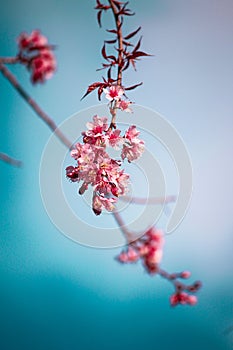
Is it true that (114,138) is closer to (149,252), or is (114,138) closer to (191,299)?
(149,252)

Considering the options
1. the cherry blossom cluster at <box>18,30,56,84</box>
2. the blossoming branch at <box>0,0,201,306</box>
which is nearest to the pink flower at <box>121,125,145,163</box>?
the blossoming branch at <box>0,0,201,306</box>

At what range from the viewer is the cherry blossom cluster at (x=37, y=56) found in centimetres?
107

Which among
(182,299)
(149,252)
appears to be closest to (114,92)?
(149,252)

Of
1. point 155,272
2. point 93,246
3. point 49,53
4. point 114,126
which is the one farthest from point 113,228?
point 49,53

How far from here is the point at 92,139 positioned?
101 centimetres

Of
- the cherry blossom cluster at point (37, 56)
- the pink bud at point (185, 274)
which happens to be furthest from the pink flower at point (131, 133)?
the pink bud at point (185, 274)

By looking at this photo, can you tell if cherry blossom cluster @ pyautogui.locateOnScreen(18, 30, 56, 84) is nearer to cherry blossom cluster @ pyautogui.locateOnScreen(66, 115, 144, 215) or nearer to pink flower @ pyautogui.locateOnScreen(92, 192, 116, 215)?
cherry blossom cluster @ pyautogui.locateOnScreen(66, 115, 144, 215)

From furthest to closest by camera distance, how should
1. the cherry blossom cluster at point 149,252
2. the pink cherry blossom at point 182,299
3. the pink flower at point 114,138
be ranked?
1. the pink cherry blossom at point 182,299
2. the cherry blossom cluster at point 149,252
3. the pink flower at point 114,138

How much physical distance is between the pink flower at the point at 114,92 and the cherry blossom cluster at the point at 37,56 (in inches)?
9.2

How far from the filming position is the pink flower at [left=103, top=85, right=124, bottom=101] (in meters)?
1.05

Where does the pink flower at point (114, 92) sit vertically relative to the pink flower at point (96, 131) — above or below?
above

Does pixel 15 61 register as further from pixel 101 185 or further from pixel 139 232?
pixel 139 232

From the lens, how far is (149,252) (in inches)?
58.3

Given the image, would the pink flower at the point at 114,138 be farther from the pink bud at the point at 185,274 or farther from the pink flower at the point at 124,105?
the pink bud at the point at 185,274
